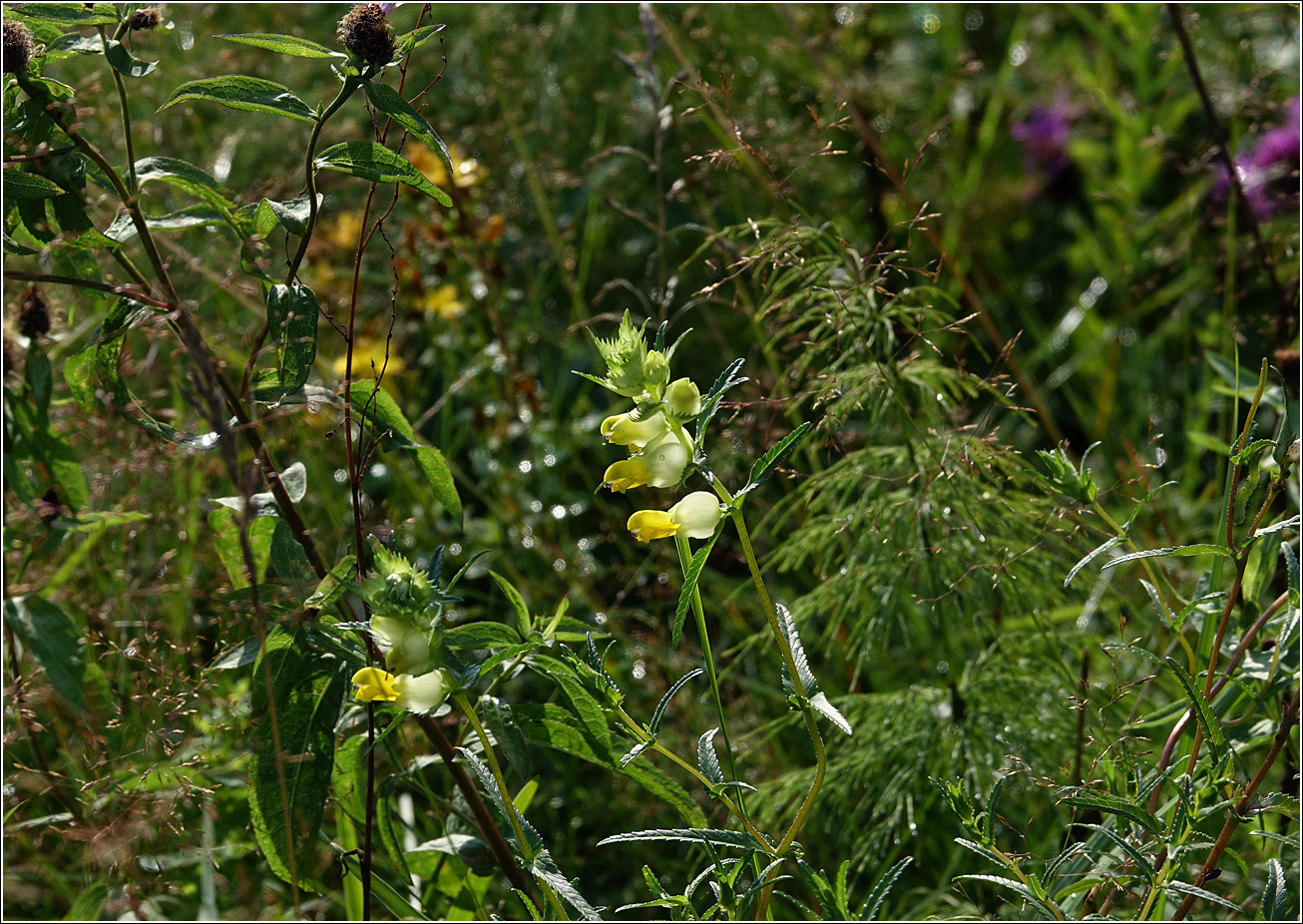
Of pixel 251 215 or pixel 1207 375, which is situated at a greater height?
pixel 251 215

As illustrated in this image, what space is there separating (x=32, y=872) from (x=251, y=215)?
0.78 metres

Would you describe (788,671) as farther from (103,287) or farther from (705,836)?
(103,287)

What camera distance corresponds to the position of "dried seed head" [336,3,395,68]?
0.72 m

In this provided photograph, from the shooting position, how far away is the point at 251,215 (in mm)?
874

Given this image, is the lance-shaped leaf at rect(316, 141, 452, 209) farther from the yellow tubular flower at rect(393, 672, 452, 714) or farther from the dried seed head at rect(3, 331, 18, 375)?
the dried seed head at rect(3, 331, 18, 375)

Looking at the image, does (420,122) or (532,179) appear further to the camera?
(532,179)

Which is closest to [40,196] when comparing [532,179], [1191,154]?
[532,179]

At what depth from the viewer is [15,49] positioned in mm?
759

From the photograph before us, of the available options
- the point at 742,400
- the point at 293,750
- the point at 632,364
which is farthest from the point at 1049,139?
the point at 293,750

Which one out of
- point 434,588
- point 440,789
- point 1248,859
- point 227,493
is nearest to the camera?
point 434,588

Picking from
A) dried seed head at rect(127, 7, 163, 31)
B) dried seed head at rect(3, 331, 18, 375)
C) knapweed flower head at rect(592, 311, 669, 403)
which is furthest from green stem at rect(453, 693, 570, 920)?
dried seed head at rect(3, 331, 18, 375)

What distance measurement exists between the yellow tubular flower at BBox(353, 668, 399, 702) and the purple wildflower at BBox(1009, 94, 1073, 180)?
202cm

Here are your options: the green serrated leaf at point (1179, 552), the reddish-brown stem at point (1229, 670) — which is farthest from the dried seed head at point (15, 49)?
the reddish-brown stem at point (1229, 670)

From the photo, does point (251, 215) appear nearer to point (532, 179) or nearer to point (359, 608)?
point (359, 608)
